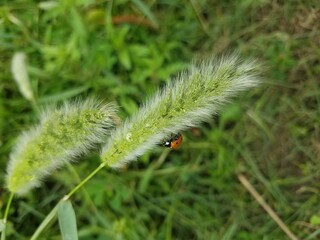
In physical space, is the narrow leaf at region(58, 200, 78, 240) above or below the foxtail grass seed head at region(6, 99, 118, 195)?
below

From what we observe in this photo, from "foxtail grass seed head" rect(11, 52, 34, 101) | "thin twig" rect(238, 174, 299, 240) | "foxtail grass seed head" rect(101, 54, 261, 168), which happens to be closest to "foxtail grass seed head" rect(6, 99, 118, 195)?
"foxtail grass seed head" rect(101, 54, 261, 168)

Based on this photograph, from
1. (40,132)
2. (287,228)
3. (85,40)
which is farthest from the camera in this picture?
(287,228)

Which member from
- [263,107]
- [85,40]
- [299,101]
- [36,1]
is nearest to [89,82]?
[85,40]

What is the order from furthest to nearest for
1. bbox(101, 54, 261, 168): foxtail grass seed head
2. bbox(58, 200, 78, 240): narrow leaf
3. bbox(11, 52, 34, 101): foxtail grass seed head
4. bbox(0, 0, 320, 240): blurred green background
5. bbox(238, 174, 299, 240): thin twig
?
1. bbox(238, 174, 299, 240): thin twig
2. bbox(0, 0, 320, 240): blurred green background
3. bbox(11, 52, 34, 101): foxtail grass seed head
4. bbox(58, 200, 78, 240): narrow leaf
5. bbox(101, 54, 261, 168): foxtail grass seed head

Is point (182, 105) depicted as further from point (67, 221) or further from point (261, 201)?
point (261, 201)

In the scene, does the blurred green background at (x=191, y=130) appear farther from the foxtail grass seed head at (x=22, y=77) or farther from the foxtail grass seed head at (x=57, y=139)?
the foxtail grass seed head at (x=57, y=139)

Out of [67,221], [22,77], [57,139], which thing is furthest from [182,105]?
[22,77]

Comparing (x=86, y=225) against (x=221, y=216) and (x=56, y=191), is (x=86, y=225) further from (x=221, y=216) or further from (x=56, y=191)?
(x=221, y=216)

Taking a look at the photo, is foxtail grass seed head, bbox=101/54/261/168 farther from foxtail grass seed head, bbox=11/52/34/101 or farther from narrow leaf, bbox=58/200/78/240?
foxtail grass seed head, bbox=11/52/34/101
